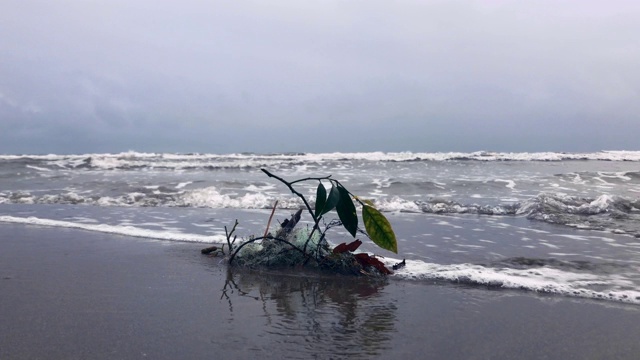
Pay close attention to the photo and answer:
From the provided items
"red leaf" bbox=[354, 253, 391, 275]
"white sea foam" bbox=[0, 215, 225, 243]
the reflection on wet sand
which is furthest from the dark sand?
"white sea foam" bbox=[0, 215, 225, 243]

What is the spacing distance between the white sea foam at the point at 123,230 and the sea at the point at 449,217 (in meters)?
0.01

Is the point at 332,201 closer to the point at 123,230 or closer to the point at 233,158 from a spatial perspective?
the point at 123,230

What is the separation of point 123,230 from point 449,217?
512 cm

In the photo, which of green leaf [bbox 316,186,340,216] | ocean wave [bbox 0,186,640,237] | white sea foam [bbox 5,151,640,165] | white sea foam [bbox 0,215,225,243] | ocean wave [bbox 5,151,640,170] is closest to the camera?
green leaf [bbox 316,186,340,216]

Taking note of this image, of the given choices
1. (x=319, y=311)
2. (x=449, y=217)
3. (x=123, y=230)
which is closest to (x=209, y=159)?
(x=449, y=217)

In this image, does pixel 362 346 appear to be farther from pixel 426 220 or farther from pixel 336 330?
pixel 426 220

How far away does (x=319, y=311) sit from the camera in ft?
11.4

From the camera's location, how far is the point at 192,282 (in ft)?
14.0

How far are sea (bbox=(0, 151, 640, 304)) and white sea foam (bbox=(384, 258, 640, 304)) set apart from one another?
10mm

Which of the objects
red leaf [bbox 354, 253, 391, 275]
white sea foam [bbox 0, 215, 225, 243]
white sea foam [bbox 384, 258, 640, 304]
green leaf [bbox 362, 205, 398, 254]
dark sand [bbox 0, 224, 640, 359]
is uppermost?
green leaf [bbox 362, 205, 398, 254]

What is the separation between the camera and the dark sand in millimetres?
2814

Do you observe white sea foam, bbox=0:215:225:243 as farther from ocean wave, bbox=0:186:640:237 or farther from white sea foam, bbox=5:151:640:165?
white sea foam, bbox=5:151:640:165

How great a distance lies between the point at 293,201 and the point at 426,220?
10.7 feet

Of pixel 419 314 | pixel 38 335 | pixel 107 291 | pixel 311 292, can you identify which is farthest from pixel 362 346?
pixel 107 291
